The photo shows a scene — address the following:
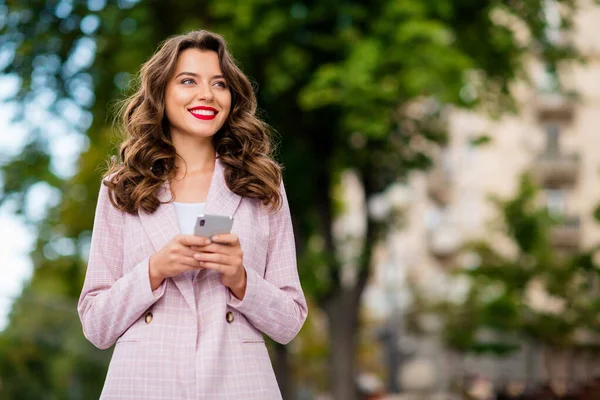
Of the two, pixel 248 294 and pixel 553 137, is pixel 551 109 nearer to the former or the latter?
pixel 553 137

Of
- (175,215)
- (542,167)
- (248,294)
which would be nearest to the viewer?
(248,294)

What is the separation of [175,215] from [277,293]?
0.37 meters

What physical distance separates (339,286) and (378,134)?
5.31 meters

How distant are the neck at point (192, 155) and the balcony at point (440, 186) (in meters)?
43.4

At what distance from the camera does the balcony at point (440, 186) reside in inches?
1827

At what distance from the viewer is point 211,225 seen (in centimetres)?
257

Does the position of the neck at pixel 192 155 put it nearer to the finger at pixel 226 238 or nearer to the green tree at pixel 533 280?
the finger at pixel 226 238

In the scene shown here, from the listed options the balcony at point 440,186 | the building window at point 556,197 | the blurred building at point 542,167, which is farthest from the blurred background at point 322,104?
the balcony at point 440,186

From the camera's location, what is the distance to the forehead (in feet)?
9.86

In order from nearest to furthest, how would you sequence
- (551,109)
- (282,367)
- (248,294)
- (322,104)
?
(248,294), (322,104), (282,367), (551,109)

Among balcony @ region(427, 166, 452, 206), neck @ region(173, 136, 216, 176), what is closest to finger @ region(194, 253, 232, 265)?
neck @ region(173, 136, 216, 176)

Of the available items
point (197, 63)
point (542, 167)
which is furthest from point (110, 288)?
point (542, 167)

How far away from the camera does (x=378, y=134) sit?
14.3m

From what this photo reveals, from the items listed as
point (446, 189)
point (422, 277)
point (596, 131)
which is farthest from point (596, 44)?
point (422, 277)
